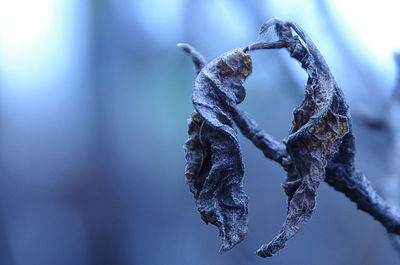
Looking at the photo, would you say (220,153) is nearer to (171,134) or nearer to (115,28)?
(171,134)

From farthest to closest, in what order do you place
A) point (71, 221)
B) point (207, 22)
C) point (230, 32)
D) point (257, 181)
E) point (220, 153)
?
point (71, 221) → point (257, 181) → point (207, 22) → point (230, 32) → point (220, 153)

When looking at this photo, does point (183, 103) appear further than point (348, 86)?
Yes

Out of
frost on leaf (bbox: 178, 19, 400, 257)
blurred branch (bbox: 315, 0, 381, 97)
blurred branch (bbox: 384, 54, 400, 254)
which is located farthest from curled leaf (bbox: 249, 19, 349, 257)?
blurred branch (bbox: 315, 0, 381, 97)

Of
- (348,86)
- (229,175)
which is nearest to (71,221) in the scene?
(348,86)

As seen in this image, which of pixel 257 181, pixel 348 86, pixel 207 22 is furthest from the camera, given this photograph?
pixel 257 181

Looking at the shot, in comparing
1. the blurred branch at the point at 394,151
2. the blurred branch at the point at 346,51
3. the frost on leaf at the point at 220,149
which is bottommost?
the frost on leaf at the point at 220,149

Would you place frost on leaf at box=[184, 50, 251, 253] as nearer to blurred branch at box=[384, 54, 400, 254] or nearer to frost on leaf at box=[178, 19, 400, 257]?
frost on leaf at box=[178, 19, 400, 257]

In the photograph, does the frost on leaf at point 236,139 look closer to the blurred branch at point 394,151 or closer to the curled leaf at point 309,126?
the curled leaf at point 309,126

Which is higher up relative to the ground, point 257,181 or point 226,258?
point 257,181

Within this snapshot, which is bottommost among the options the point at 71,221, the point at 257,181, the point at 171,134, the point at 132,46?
the point at 71,221

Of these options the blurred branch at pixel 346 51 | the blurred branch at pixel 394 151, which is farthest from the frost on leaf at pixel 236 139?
the blurred branch at pixel 346 51
